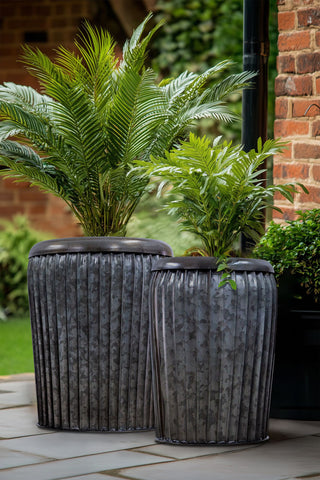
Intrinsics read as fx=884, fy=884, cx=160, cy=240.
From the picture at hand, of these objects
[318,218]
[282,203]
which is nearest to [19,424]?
[318,218]

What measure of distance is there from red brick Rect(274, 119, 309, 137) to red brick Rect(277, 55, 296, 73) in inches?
11.2

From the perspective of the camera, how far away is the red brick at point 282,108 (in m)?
4.98

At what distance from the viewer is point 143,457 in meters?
3.20

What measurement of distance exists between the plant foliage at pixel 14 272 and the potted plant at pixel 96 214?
15.7 feet

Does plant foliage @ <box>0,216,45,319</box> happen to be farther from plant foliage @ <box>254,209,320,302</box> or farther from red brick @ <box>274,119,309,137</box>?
plant foliage @ <box>254,209,320,302</box>

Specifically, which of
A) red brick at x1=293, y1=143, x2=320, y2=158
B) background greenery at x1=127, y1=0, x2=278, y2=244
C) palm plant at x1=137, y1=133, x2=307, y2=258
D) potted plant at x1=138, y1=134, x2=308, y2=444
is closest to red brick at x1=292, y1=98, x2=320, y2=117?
red brick at x1=293, y1=143, x2=320, y2=158

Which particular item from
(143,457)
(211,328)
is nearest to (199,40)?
(211,328)

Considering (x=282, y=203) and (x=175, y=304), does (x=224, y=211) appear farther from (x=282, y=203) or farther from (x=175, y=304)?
(x=282, y=203)

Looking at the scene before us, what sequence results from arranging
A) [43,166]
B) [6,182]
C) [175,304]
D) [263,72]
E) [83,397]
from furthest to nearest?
[6,182] → [263,72] → [43,166] → [83,397] → [175,304]

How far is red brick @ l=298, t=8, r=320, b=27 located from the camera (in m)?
4.79

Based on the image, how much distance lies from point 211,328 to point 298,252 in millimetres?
873

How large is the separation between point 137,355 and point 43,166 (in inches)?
37.1

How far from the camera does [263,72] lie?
183 inches

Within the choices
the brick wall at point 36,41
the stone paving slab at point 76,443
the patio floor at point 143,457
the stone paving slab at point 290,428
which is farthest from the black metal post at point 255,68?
the brick wall at point 36,41
